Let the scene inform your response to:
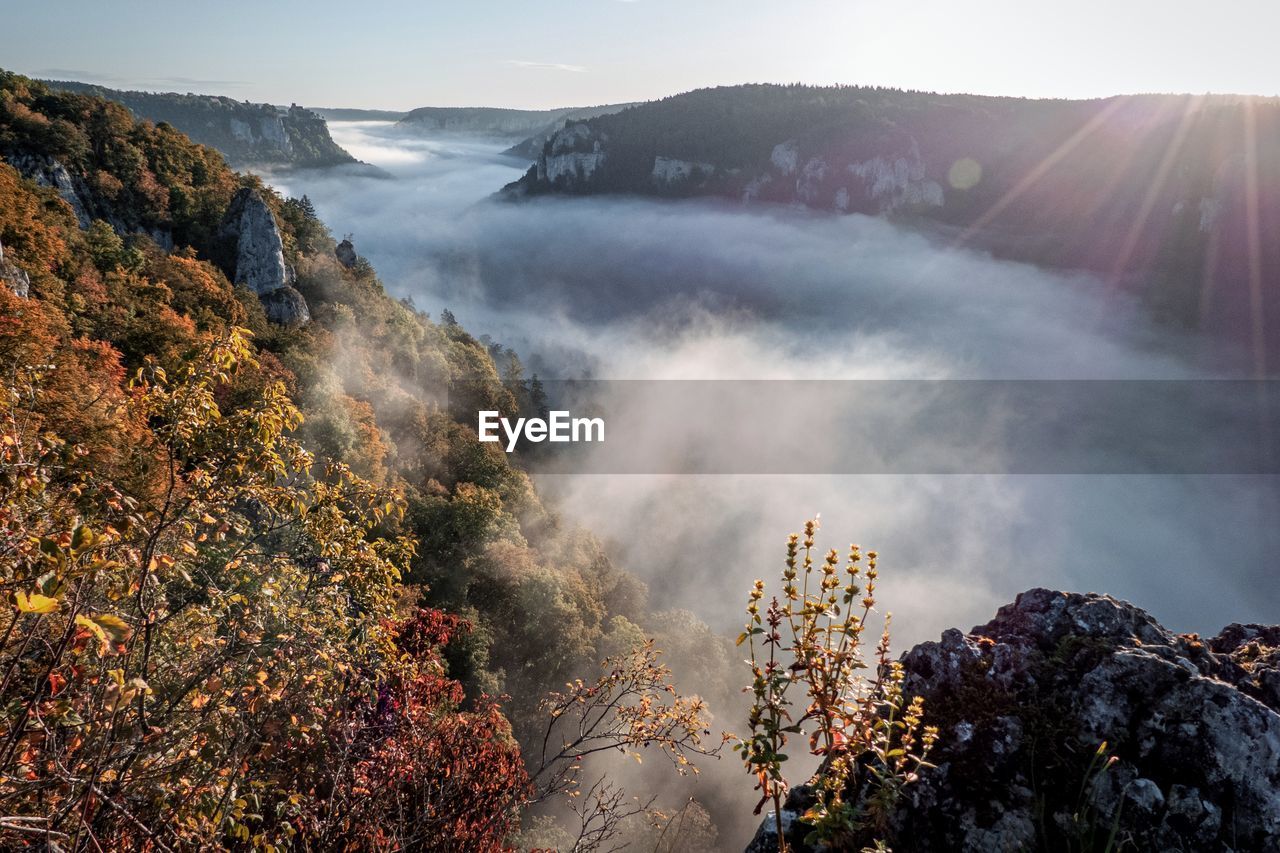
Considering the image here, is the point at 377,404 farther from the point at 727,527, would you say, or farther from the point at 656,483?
the point at 727,527

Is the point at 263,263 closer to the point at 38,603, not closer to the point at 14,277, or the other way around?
the point at 14,277

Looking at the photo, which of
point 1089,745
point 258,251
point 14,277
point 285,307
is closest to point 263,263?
point 258,251

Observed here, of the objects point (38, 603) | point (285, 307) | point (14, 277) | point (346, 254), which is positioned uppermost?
point (38, 603)

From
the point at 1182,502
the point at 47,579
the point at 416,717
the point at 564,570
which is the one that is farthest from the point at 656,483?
the point at 1182,502

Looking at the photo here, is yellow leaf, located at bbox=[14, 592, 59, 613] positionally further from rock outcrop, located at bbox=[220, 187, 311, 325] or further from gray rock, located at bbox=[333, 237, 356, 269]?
gray rock, located at bbox=[333, 237, 356, 269]

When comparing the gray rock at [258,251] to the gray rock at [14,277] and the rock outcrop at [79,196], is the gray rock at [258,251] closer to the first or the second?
the rock outcrop at [79,196]

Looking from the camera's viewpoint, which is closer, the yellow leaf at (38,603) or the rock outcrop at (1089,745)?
the yellow leaf at (38,603)

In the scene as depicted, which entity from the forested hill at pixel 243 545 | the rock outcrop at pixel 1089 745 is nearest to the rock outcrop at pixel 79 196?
the forested hill at pixel 243 545
